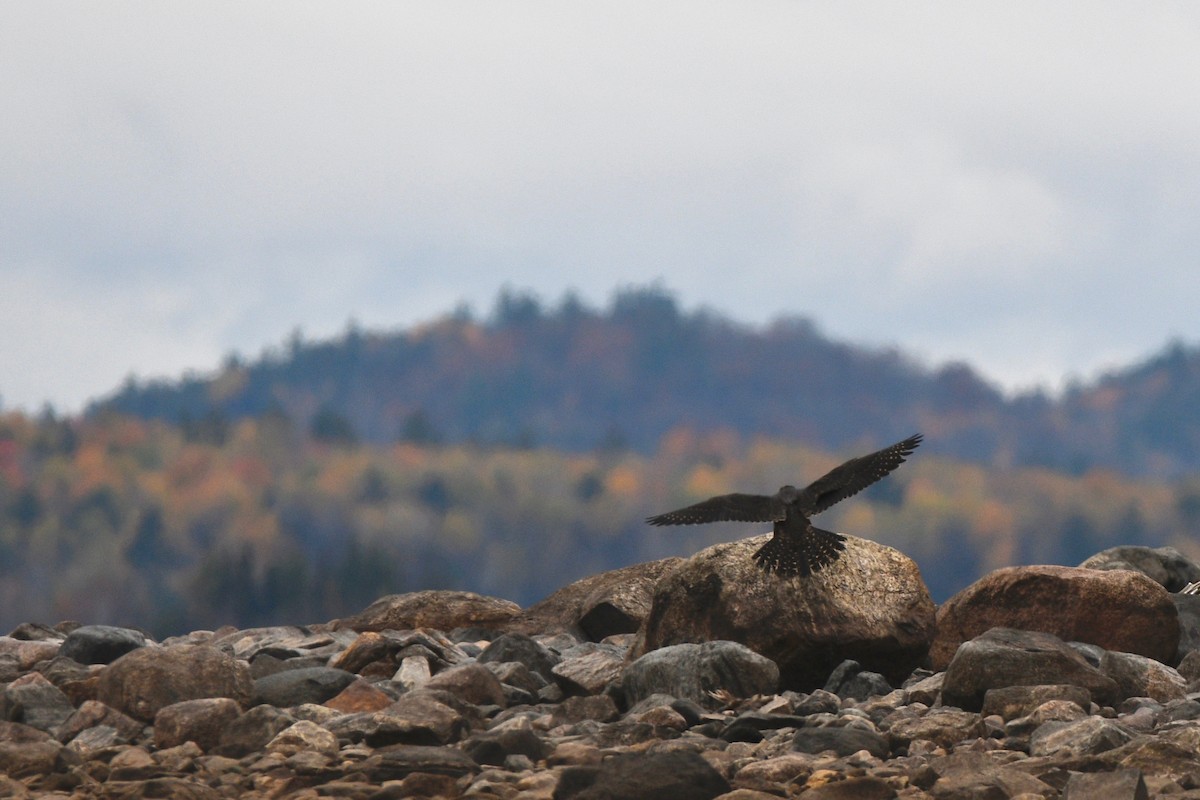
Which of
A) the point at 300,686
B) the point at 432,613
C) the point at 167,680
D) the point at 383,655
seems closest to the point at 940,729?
the point at 300,686

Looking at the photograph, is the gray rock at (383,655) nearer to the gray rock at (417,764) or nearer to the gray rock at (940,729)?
the gray rock at (417,764)

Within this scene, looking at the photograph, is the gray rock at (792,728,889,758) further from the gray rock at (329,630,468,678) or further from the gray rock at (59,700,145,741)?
the gray rock at (59,700,145,741)

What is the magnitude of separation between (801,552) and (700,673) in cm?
154

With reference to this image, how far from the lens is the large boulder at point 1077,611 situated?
43.7ft

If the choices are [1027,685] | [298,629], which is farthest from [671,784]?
[298,629]

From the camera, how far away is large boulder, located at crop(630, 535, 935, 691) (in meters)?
12.2

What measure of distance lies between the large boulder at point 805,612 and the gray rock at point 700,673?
2.72 ft

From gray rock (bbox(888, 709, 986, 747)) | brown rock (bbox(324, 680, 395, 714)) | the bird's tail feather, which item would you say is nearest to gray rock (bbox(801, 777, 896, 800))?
gray rock (bbox(888, 709, 986, 747))

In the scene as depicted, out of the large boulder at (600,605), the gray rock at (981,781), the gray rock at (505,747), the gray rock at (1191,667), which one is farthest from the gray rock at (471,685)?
the gray rock at (1191,667)

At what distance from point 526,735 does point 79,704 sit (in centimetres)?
420

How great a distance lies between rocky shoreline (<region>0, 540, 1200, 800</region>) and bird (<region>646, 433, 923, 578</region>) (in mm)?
315

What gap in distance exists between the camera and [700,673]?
11.2m

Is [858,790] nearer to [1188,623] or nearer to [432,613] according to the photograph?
[1188,623]

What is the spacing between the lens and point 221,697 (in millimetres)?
10773
